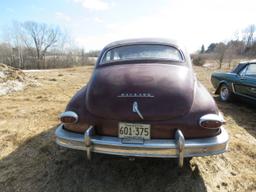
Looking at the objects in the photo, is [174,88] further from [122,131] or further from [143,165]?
[143,165]

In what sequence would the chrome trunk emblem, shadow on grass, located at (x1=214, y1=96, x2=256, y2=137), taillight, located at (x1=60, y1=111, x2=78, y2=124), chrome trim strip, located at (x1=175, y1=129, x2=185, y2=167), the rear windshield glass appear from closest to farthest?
chrome trim strip, located at (x1=175, y1=129, x2=185, y2=167) < the chrome trunk emblem < taillight, located at (x1=60, y1=111, x2=78, y2=124) < the rear windshield glass < shadow on grass, located at (x1=214, y1=96, x2=256, y2=137)

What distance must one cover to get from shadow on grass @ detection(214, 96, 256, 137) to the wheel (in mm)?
149

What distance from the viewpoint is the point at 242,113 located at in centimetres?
500

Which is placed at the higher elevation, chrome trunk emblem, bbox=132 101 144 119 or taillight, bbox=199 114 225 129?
chrome trunk emblem, bbox=132 101 144 119

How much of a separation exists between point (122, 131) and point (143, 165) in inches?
32.8

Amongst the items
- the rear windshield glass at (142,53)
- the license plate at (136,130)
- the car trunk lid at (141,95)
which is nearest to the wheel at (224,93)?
the rear windshield glass at (142,53)

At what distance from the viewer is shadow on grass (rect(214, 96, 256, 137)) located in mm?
4156

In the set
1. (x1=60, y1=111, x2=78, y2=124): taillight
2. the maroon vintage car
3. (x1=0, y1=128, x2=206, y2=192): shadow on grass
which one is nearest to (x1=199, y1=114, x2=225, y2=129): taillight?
the maroon vintage car

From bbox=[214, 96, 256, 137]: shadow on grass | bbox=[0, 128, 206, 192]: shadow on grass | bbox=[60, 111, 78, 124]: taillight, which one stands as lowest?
bbox=[0, 128, 206, 192]: shadow on grass

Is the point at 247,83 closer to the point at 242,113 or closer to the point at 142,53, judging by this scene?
the point at 242,113

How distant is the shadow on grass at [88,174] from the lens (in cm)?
229

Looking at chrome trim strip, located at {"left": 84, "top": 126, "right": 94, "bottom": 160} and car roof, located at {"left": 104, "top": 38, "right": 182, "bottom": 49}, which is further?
car roof, located at {"left": 104, "top": 38, "right": 182, "bottom": 49}

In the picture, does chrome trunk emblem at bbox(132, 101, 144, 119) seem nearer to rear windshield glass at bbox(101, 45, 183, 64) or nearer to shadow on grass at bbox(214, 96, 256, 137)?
rear windshield glass at bbox(101, 45, 183, 64)

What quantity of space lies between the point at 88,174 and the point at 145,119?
1.13 m
